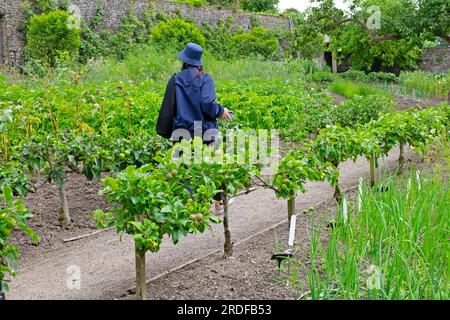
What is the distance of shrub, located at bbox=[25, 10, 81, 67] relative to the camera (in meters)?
18.8

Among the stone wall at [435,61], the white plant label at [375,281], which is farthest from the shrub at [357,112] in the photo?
the stone wall at [435,61]

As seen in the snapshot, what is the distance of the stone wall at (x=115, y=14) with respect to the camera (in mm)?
20047

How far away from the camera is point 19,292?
3797 millimetres

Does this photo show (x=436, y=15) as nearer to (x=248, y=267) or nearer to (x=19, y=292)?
(x=248, y=267)

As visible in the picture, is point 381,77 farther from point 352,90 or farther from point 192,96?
point 192,96

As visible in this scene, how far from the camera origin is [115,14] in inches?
908

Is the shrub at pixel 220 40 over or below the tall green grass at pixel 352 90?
over

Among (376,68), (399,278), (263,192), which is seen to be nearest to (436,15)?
(263,192)

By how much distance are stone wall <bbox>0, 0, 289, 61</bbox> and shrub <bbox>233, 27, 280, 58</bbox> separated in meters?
1.64

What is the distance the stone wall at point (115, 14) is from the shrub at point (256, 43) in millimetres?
1638

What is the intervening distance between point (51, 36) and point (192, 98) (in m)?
15.0

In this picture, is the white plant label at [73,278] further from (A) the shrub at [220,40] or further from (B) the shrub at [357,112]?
(A) the shrub at [220,40]

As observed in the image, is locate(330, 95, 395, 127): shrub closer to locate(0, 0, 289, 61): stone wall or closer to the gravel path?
the gravel path

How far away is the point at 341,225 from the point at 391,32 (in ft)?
30.9
